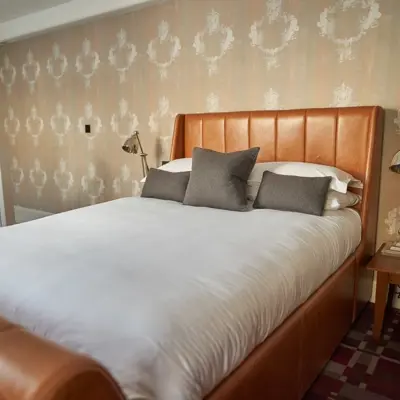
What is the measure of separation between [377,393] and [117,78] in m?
3.24

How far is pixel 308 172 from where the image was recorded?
2.41 metres

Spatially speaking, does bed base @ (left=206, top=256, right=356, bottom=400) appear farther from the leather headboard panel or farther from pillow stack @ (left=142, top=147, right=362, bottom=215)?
the leather headboard panel

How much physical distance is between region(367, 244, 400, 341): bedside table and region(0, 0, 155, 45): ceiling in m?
2.62

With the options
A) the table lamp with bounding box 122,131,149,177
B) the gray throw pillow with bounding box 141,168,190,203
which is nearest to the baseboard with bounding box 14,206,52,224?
the table lamp with bounding box 122,131,149,177

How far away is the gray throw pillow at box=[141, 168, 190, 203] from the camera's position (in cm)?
263

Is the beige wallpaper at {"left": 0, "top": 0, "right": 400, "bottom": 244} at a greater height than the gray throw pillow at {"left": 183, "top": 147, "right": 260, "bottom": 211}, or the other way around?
the beige wallpaper at {"left": 0, "top": 0, "right": 400, "bottom": 244}

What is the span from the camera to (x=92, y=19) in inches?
147

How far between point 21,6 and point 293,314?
12.7ft

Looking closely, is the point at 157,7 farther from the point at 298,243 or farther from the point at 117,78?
the point at 298,243

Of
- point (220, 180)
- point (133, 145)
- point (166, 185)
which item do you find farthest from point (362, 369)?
point (133, 145)

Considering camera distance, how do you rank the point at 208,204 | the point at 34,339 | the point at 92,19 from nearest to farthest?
the point at 34,339 < the point at 208,204 < the point at 92,19

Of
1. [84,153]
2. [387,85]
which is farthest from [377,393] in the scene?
[84,153]

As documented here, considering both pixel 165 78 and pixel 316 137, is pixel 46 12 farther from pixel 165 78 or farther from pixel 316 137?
pixel 316 137

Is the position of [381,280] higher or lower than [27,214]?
higher
